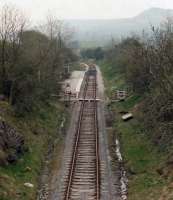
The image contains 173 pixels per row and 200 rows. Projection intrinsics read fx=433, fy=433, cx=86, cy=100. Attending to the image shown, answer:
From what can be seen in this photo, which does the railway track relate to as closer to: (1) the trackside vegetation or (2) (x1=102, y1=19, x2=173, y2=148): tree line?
(1) the trackside vegetation

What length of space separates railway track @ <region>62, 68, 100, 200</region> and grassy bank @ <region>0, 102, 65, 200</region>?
5.83 feet

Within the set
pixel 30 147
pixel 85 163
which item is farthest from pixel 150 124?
pixel 30 147

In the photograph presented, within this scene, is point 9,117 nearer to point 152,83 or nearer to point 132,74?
Result: point 152,83

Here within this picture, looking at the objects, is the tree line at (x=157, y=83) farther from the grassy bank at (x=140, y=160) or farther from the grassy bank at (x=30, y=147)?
the grassy bank at (x=30, y=147)

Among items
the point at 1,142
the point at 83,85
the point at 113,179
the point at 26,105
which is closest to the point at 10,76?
the point at 26,105

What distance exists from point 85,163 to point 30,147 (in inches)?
150

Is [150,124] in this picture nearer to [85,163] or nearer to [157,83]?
[157,83]

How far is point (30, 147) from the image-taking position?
88.9 ft

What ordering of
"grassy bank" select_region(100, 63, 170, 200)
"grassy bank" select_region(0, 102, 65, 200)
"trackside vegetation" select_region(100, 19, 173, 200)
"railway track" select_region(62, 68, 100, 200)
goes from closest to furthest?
"grassy bank" select_region(0, 102, 65, 200) < "grassy bank" select_region(100, 63, 170, 200) < "railway track" select_region(62, 68, 100, 200) < "trackside vegetation" select_region(100, 19, 173, 200)

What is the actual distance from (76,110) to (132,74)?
6.50m

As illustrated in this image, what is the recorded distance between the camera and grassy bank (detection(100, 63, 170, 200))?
68.9 ft

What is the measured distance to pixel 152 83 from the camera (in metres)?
35.8

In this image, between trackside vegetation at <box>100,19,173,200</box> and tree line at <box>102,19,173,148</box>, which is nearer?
trackside vegetation at <box>100,19,173,200</box>

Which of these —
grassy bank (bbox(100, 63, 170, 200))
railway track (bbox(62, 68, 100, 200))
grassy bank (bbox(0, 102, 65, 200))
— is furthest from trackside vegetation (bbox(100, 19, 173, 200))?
grassy bank (bbox(0, 102, 65, 200))
